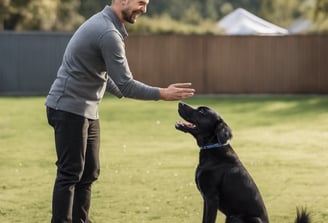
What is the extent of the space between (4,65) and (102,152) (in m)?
13.3

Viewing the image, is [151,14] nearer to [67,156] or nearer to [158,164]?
[158,164]

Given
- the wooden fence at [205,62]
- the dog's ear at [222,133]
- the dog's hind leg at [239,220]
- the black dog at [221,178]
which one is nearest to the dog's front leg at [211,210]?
the black dog at [221,178]

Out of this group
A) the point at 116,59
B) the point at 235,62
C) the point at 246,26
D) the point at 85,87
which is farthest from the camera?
the point at 246,26

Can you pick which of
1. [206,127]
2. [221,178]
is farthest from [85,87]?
[221,178]

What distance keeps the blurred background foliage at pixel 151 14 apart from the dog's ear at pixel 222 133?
19971 millimetres

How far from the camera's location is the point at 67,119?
550cm

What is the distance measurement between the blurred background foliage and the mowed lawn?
11.3 metres

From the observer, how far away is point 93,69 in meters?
5.46

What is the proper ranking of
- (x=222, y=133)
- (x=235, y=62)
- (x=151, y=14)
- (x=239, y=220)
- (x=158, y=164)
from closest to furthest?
(x=239, y=220), (x=222, y=133), (x=158, y=164), (x=235, y=62), (x=151, y=14)

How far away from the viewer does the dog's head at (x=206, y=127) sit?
573 centimetres

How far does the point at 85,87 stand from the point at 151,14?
2372 inches

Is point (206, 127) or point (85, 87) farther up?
point (85, 87)

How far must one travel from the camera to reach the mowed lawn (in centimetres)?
713

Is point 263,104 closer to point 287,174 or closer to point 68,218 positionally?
point 287,174
